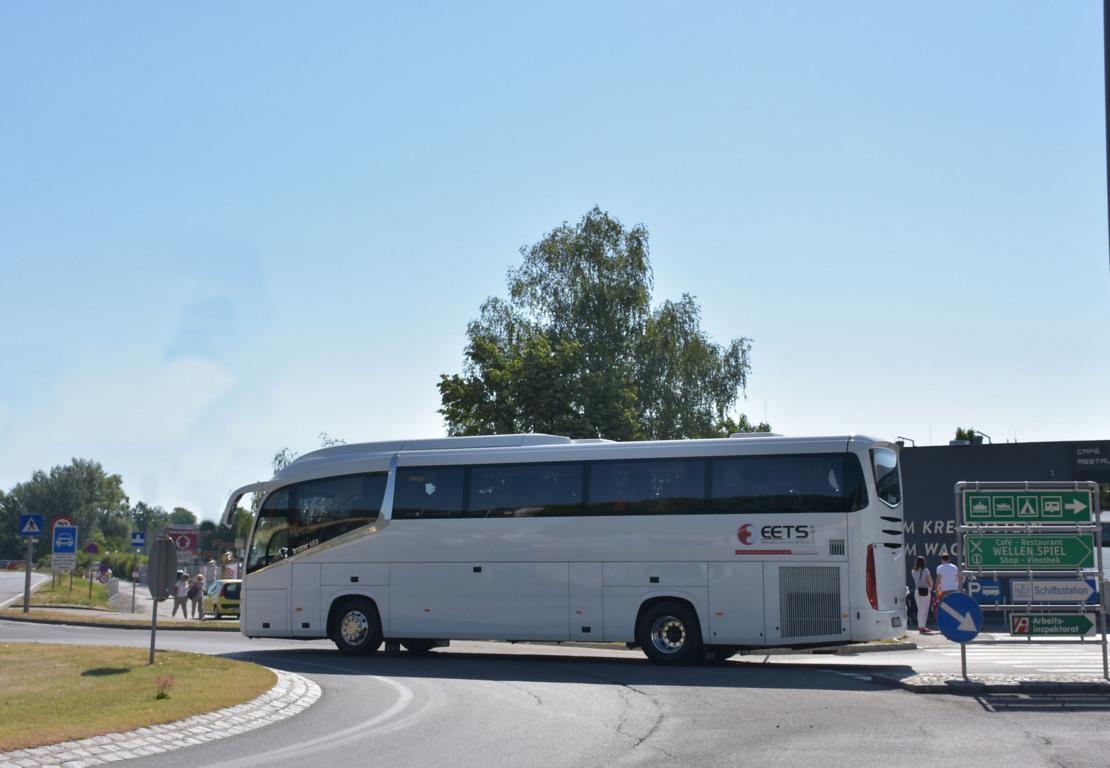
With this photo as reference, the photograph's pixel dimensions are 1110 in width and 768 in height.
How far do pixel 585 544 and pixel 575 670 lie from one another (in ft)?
7.57

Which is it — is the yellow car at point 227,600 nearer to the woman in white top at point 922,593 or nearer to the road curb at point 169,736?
the woman in white top at point 922,593

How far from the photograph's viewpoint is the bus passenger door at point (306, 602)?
22578 millimetres

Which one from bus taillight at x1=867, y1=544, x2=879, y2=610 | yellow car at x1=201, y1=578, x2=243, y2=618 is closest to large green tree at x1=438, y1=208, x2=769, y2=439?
yellow car at x1=201, y1=578, x2=243, y2=618

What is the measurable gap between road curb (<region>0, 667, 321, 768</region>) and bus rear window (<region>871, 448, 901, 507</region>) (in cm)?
910

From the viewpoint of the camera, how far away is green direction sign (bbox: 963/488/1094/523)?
16.6 meters

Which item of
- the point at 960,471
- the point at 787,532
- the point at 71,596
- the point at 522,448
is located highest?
the point at 960,471

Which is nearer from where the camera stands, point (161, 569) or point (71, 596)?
point (161, 569)

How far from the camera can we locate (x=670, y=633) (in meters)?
20.4

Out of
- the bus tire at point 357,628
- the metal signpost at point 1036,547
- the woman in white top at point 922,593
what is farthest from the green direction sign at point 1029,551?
the woman in white top at point 922,593

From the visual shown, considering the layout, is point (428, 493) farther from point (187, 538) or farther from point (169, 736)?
point (187, 538)

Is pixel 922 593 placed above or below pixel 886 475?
below

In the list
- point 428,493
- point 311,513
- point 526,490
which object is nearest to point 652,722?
point 526,490

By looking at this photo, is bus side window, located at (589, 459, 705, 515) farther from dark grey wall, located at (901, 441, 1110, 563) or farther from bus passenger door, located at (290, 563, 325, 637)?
dark grey wall, located at (901, 441, 1110, 563)

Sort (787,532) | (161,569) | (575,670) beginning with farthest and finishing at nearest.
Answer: (787,532) < (575,670) < (161,569)
